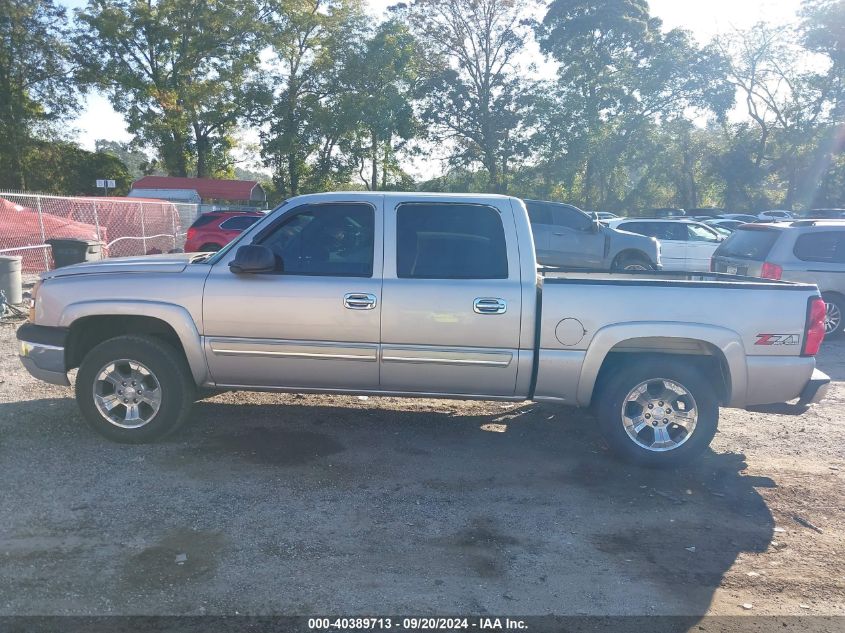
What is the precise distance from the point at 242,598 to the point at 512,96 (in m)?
37.8

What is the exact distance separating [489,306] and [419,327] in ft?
1.71

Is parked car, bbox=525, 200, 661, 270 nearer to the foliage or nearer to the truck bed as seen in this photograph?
the truck bed

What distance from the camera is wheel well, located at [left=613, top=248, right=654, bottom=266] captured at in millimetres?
14080

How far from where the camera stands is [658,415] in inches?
194

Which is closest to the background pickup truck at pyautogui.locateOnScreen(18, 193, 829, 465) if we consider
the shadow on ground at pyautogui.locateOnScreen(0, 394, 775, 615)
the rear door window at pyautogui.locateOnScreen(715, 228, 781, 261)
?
the shadow on ground at pyautogui.locateOnScreen(0, 394, 775, 615)

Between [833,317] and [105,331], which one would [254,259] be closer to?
[105,331]

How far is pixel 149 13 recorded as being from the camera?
125 feet

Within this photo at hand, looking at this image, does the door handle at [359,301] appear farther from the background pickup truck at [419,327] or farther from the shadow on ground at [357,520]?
the shadow on ground at [357,520]

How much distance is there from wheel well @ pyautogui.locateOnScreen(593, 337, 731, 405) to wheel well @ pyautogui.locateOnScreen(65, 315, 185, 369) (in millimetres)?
3239

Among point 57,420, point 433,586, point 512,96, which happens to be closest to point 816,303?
point 433,586

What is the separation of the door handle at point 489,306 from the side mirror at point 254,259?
148 cm

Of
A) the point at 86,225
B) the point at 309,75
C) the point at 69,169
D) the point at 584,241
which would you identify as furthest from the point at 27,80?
the point at 584,241

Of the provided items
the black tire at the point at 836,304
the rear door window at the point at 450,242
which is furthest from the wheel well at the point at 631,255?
the rear door window at the point at 450,242

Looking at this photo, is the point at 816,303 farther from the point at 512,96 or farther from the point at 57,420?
the point at 512,96
